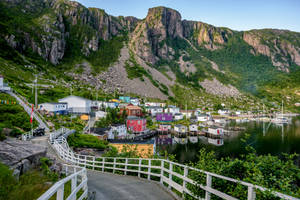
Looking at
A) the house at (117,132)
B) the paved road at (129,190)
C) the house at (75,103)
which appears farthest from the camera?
the house at (75,103)

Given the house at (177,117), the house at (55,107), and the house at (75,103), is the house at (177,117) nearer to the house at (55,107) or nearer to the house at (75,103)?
the house at (75,103)

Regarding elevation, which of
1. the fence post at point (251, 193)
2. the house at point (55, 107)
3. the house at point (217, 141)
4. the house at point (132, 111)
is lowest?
the house at point (217, 141)

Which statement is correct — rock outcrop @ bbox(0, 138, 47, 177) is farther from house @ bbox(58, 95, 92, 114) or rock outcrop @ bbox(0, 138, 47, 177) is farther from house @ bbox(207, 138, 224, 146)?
house @ bbox(58, 95, 92, 114)

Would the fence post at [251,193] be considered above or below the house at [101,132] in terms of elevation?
above

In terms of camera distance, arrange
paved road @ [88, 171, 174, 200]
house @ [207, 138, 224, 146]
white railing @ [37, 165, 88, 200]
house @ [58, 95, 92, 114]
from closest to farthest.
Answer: white railing @ [37, 165, 88, 200] < paved road @ [88, 171, 174, 200] < house @ [207, 138, 224, 146] < house @ [58, 95, 92, 114]

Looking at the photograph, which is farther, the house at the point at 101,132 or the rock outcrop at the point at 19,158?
the house at the point at 101,132

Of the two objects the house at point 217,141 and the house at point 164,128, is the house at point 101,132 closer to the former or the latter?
the house at point 164,128

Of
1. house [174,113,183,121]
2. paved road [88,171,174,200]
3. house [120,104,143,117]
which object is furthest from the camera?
house [174,113,183,121]

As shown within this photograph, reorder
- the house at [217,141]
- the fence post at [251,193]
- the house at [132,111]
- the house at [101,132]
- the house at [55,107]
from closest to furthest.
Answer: the fence post at [251,193] → the house at [101,132] → the house at [55,107] → the house at [217,141] → the house at [132,111]

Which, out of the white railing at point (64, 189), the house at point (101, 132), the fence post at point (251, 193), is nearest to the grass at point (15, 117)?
the house at point (101, 132)

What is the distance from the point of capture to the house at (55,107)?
5659 centimetres

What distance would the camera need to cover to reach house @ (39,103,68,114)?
56.6 meters

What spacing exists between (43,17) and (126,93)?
102915 mm

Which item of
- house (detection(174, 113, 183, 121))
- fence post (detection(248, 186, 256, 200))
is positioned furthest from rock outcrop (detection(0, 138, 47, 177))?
house (detection(174, 113, 183, 121))
